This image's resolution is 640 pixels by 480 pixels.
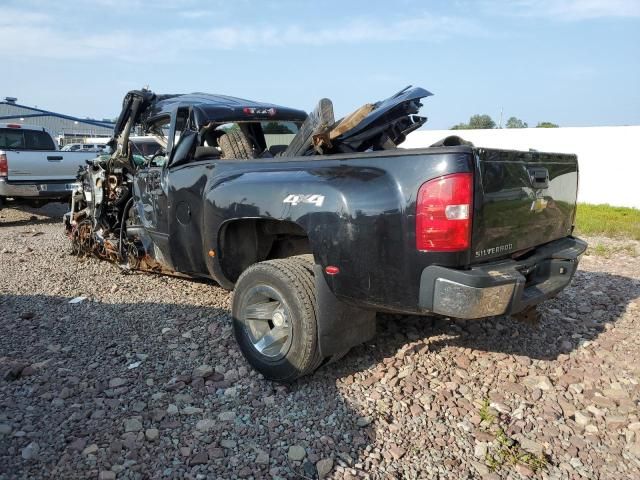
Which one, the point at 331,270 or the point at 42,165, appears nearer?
the point at 331,270

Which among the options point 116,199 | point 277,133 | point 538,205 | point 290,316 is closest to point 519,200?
point 538,205

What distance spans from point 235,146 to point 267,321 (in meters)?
1.69

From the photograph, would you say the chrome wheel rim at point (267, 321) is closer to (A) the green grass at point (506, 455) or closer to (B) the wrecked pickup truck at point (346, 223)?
(B) the wrecked pickup truck at point (346, 223)

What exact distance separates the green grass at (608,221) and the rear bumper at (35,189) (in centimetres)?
944

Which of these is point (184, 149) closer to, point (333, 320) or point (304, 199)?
point (304, 199)

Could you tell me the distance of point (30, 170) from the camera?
9.80m

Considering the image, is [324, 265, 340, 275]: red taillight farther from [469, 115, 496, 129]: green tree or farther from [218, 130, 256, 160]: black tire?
[469, 115, 496, 129]: green tree

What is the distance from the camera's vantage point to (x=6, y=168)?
9.48 m

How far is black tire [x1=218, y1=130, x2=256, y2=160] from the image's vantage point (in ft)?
14.6

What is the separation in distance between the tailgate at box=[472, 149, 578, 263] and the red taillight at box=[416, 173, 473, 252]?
7 centimetres

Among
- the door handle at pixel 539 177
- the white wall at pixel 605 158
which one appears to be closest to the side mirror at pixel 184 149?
the door handle at pixel 539 177

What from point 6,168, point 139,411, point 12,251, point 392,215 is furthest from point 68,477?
point 6,168

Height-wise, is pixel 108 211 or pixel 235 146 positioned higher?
pixel 235 146

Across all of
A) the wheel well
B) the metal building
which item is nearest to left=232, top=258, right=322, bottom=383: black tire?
the wheel well
